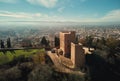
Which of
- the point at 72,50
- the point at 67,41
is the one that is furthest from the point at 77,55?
the point at 67,41

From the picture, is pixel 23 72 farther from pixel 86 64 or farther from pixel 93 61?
pixel 93 61

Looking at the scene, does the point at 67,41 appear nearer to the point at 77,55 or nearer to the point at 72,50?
the point at 72,50

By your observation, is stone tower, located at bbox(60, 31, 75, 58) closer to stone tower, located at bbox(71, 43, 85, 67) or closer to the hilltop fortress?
the hilltop fortress

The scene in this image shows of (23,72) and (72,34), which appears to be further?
(72,34)

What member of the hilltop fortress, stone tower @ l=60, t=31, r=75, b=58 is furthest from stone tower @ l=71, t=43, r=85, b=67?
stone tower @ l=60, t=31, r=75, b=58

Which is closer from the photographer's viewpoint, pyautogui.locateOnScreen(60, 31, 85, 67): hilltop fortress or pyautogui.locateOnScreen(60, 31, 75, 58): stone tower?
pyautogui.locateOnScreen(60, 31, 85, 67): hilltop fortress

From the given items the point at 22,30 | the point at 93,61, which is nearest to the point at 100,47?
the point at 93,61

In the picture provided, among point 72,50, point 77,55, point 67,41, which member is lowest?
point 77,55

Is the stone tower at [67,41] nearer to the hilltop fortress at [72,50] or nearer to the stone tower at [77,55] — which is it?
the hilltop fortress at [72,50]

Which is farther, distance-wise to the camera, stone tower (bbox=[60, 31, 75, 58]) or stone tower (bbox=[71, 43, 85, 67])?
stone tower (bbox=[60, 31, 75, 58])

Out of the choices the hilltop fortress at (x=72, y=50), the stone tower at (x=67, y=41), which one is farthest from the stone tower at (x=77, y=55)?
the stone tower at (x=67, y=41)

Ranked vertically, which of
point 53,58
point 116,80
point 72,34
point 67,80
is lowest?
point 116,80
